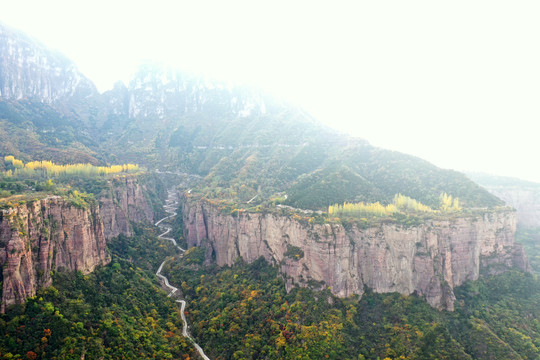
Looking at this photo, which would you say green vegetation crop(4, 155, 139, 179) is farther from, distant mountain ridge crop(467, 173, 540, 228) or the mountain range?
distant mountain ridge crop(467, 173, 540, 228)

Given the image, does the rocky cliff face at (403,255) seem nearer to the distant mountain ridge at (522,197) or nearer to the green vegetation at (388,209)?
the green vegetation at (388,209)

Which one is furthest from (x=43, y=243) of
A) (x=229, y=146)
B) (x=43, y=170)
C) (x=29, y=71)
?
(x=29, y=71)

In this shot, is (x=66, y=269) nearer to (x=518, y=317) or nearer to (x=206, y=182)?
(x=206, y=182)

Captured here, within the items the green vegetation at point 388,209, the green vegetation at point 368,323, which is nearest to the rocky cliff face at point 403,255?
the green vegetation at point 368,323

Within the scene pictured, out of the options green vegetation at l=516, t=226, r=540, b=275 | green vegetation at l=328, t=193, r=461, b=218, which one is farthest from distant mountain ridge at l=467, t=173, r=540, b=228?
green vegetation at l=328, t=193, r=461, b=218

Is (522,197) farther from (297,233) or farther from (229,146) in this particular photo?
(229,146)

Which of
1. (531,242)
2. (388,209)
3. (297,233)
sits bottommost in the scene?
(531,242)
